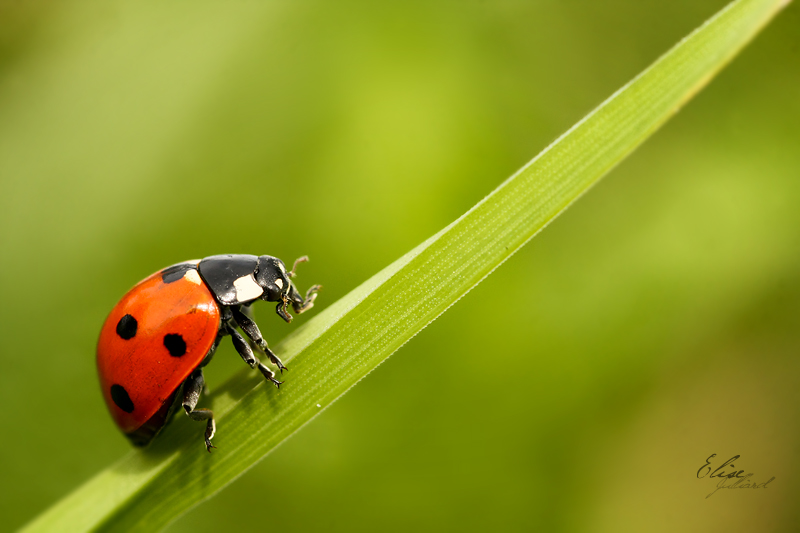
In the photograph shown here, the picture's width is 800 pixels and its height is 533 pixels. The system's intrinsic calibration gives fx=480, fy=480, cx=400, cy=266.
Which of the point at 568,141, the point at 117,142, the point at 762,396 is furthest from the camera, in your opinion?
the point at 117,142

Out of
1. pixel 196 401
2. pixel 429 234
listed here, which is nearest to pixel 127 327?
pixel 196 401

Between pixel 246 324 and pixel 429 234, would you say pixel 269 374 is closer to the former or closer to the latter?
pixel 246 324

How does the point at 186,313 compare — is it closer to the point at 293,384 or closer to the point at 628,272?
the point at 293,384

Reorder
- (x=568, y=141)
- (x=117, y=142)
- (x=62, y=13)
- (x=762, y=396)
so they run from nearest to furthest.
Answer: (x=568, y=141)
(x=762, y=396)
(x=117, y=142)
(x=62, y=13)

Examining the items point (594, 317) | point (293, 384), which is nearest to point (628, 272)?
point (594, 317)

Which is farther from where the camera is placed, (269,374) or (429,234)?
(429,234)

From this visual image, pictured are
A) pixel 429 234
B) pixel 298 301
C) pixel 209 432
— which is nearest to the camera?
pixel 209 432

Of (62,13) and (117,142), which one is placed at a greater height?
(62,13)

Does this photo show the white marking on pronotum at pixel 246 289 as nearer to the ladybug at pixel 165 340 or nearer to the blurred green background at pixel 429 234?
the ladybug at pixel 165 340
